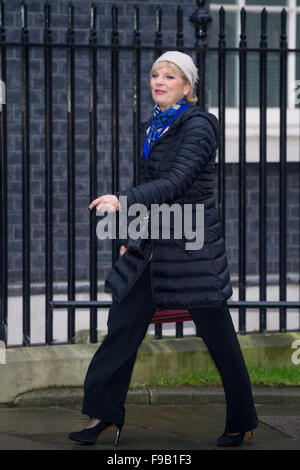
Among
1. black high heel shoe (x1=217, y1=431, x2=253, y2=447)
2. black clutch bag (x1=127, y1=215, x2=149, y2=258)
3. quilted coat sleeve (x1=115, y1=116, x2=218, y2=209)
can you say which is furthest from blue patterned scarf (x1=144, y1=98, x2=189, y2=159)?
black high heel shoe (x1=217, y1=431, x2=253, y2=447)

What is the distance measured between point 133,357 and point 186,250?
547 millimetres

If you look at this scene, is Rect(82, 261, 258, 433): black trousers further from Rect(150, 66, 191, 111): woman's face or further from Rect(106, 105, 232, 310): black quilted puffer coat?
Rect(150, 66, 191, 111): woman's face

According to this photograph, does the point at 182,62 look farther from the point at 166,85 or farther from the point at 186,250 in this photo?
the point at 186,250

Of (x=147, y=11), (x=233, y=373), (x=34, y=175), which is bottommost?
(x=233, y=373)

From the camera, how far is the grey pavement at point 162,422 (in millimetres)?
4766

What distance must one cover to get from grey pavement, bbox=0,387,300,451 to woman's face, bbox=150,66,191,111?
1.59 m

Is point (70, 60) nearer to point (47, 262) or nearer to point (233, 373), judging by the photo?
point (47, 262)

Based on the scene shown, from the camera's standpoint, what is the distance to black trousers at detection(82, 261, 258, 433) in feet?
15.2

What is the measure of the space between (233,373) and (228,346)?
127 millimetres

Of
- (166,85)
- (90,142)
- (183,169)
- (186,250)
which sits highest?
(166,85)

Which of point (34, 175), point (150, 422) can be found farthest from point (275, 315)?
point (150, 422)

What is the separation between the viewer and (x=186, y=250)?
461 centimetres

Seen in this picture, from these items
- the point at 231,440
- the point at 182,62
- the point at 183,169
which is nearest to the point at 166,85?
the point at 182,62

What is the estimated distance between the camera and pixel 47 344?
5988 millimetres
